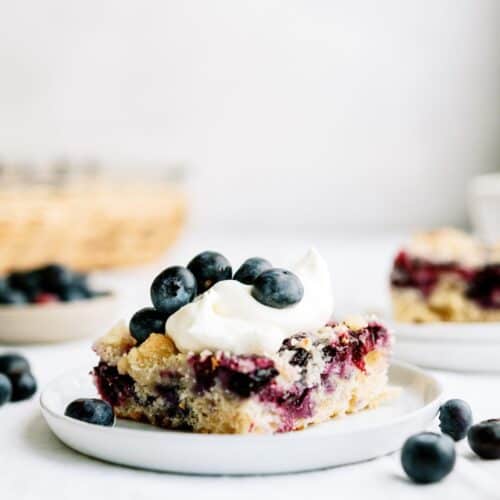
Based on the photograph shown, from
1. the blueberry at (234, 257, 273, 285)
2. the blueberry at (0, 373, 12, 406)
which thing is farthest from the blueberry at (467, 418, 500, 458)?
the blueberry at (0, 373, 12, 406)

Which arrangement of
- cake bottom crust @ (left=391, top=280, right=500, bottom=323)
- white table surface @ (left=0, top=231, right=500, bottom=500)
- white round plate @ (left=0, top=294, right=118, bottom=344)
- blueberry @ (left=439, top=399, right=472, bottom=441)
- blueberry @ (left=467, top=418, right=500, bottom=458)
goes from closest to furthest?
white table surface @ (left=0, top=231, right=500, bottom=500), blueberry @ (left=467, top=418, right=500, bottom=458), blueberry @ (left=439, top=399, right=472, bottom=441), white round plate @ (left=0, top=294, right=118, bottom=344), cake bottom crust @ (left=391, top=280, right=500, bottom=323)

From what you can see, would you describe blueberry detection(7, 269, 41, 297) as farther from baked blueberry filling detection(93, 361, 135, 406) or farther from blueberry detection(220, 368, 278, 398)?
blueberry detection(220, 368, 278, 398)

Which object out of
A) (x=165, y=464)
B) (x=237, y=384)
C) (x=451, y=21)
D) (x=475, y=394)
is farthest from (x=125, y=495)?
(x=451, y=21)

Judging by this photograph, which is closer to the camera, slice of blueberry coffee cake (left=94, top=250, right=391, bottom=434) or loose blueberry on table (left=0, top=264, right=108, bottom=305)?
slice of blueberry coffee cake (left=94, top=250, right=391, bottom=434)

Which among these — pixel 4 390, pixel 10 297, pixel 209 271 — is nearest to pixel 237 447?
pixel 209 271

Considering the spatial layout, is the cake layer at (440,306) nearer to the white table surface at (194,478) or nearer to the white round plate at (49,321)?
the white table surface at (194,478)

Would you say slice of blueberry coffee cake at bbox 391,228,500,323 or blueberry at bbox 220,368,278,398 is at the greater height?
blueberry at bbox 220,368,278,398

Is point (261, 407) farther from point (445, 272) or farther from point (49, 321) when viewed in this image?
point (445, 272)

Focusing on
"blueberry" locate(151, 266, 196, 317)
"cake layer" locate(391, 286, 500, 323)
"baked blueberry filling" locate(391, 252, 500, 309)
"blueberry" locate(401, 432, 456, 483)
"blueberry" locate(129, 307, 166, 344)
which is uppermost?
"blueberry" locate(151, 266, 196, 317)

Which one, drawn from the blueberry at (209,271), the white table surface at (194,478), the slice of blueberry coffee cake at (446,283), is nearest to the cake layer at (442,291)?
the slice of blueberry coffee cake at (446,283)
